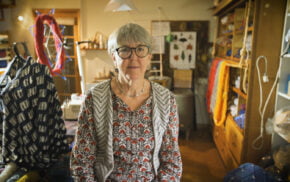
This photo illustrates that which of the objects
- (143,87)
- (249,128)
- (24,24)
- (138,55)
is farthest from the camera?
(24,24)

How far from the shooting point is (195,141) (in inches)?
124

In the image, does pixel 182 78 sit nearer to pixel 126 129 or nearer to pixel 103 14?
pixel 103 14

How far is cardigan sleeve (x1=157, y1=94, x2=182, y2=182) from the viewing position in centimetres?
109

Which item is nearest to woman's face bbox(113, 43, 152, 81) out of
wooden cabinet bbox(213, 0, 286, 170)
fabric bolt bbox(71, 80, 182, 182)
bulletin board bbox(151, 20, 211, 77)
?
fabric bolt bbox(71, 80, 182, 182)

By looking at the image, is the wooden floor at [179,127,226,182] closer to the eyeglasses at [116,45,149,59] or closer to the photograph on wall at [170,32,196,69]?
the photograph on wall at [170,32,196,69]

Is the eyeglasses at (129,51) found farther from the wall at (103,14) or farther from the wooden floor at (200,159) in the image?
the wall at (103,14)

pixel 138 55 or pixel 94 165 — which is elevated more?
pixel 138 55

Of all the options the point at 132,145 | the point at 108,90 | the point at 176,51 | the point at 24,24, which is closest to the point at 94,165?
the point at 132,145

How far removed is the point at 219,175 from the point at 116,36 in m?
1.96

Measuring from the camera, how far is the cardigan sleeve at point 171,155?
1093 millimetres

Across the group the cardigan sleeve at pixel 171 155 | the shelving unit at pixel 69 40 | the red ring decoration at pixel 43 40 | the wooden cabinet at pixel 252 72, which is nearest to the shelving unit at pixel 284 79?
the wooden cabinet at pixel 252 72

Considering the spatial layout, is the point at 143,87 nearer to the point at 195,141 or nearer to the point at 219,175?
the point at 219,175

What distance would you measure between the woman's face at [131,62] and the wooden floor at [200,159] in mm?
1595

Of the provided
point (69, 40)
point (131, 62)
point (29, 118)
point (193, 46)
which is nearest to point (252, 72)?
point (131, 62)
